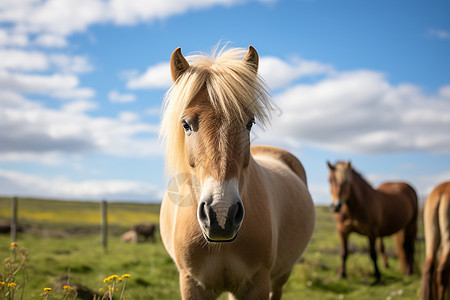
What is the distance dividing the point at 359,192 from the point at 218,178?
332 inches

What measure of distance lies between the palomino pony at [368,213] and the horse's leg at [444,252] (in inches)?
138

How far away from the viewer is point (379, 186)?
1161 cm

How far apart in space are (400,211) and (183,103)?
9.76 metres

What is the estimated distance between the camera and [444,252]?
5.13 meters

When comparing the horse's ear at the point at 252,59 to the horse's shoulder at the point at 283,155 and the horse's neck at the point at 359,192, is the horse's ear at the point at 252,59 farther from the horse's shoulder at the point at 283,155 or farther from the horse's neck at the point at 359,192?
the horse's neck at the point at 359,192

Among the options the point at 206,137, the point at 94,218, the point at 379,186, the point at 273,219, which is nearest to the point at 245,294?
the point at 273,219

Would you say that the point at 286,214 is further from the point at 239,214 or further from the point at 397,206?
the point at 397,206

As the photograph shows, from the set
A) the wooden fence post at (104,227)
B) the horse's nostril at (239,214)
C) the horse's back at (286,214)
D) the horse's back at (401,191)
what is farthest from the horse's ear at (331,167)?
the horse's nostril at (239,214)

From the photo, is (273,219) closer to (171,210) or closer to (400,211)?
(171,210)

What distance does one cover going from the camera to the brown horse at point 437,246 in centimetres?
508

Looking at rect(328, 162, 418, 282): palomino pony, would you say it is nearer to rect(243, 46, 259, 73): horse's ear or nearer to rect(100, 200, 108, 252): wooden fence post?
rect(100, 200, 108, 252): wooden fence post

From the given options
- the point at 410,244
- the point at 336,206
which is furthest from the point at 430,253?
the point at 410,244

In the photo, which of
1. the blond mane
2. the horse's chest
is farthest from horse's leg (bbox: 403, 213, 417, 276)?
the blond mane

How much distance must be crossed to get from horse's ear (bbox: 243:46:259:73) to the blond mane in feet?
0.12
